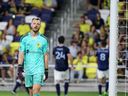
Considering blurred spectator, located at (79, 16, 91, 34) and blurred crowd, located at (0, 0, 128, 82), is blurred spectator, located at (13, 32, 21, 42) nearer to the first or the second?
blurred crowd, located at (0, 0, 128, 82)

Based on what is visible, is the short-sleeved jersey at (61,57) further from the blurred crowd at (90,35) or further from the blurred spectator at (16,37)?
the blurred spectator at (16,37)

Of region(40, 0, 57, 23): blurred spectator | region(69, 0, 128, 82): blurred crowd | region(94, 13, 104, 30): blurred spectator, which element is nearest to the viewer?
region(69, 0, 128, 82): blurred crowd

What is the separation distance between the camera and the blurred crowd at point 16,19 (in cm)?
2317

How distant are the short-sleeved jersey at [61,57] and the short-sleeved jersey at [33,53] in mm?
5849

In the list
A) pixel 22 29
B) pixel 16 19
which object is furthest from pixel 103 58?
pixel 16 19

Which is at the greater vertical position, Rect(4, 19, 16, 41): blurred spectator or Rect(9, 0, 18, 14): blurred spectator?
Rect(9, 0, 18, 14): blurred spectator

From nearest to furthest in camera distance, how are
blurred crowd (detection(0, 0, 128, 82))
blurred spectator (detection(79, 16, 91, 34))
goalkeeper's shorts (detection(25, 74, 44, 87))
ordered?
1. goalkeeper's shorts (detection(25, 74, 44, 87))
2. blurred crowd (detection(0, 0, 128, 82))
3. blurred spectator (detection(79, 16, 91, 34))

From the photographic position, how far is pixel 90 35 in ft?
78.2

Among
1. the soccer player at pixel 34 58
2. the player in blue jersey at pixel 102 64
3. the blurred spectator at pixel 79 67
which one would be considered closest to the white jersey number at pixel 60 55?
the player in blue jersey at pixel 102 64

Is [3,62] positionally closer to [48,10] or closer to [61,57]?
[48,10]

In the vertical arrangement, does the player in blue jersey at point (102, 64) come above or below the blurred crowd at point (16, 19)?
below

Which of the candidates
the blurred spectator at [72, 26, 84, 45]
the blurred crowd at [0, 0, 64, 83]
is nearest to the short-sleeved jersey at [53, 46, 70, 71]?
the blurred crowd at [0, 0, 64, 83]

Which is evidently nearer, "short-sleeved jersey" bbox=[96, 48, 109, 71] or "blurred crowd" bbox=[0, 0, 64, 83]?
"short-sleeved jersey" bbox=[96, 48, 109, 71]

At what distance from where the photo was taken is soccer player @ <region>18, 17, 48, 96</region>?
13.0 meters
